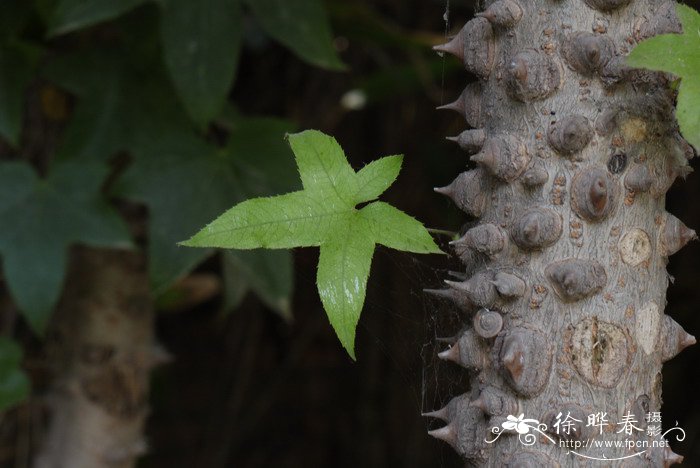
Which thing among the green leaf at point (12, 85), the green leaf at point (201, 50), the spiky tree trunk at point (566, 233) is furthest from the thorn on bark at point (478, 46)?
the green leaf at point (12, 85)

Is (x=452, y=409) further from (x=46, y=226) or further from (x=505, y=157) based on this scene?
(x=46, y=226)

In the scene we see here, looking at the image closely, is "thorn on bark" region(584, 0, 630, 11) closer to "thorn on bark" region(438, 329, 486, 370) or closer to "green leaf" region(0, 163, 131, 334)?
"thorn on bark" region(438, 329, 486, 370)

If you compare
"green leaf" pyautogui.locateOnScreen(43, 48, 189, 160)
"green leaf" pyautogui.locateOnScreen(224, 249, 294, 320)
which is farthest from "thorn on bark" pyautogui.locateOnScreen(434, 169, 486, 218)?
"green leaf" pyautogui.locateOnScreen(43, 48, 189, 160)

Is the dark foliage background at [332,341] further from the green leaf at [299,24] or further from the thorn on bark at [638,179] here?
the thorn on bark at [638,179]

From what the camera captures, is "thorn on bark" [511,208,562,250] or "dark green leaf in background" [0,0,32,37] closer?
"thorn on bark" [511,208,562,250]

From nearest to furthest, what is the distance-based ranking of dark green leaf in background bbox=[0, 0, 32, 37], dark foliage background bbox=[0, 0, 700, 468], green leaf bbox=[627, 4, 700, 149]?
green leaf bbox=[627, 4, 700, 149]
dark green leaf in background bbox=[0, 0, 32, 37]
dark foliage background bbox=[0, 0, 700, 468]

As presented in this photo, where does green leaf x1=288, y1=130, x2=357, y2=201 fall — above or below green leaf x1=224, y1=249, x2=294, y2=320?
above

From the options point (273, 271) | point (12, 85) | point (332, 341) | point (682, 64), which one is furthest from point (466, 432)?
point (332, 341)
